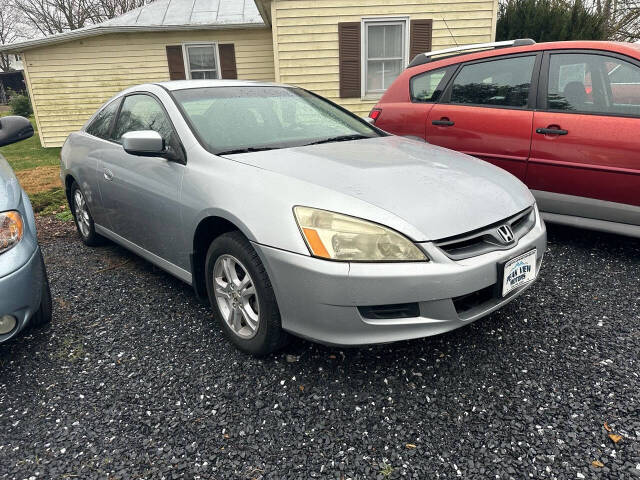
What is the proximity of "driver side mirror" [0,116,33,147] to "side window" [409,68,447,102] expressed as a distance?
3.26 m

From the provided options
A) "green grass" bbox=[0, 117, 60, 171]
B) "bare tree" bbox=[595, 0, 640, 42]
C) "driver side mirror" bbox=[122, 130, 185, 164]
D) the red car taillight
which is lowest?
"green grass" bbox=[0, 117, 60, 171]

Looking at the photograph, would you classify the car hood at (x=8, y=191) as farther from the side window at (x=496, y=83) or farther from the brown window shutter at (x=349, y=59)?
the brown window shutter at (x=349, y=59)

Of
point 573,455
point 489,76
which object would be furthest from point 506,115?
point 573,455

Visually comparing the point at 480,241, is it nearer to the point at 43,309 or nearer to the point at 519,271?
the point at 519,271

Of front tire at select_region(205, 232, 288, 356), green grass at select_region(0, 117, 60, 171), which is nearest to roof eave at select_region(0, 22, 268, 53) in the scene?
green grass at select_region(0, 117, 60, 171)

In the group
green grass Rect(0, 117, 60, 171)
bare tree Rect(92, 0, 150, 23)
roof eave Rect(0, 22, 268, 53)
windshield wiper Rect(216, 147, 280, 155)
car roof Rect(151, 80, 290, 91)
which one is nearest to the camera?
windshield wiper Rect(216, 147, 280, 155)

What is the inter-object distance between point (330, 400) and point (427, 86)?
336cm

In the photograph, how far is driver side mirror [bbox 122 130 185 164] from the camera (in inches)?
103

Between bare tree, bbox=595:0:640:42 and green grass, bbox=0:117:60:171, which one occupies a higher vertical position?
bare tree, bbox=595:0:640:42

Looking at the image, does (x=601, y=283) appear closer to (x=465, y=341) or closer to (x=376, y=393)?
(x=465, y=341)

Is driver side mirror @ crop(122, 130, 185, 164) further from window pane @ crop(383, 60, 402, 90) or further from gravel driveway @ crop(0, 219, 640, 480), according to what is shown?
window pane @ crop(383, 60, 402, 90)

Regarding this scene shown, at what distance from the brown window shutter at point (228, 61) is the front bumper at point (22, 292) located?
31.8ft

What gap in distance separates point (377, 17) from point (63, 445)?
9.48 meters

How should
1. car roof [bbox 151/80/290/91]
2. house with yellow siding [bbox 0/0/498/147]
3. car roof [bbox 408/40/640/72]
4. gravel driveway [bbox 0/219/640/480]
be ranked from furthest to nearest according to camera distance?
1. house with yellow siding [bbox 0/0/498/147]
2. car roof [bbox 408/40/640/72]
3. car roof [bbox 151/80/290/91]
4. gravel driveway [bbox 0/219/640/480]
